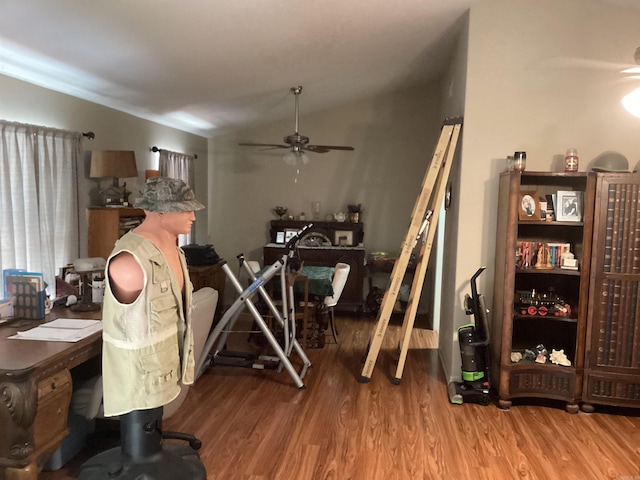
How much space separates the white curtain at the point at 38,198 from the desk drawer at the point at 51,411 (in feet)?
4.44

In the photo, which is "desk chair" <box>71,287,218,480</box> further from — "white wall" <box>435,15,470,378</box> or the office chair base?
"white wall" <box>435,15,470,378</box>

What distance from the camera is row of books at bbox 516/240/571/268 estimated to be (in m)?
3.46

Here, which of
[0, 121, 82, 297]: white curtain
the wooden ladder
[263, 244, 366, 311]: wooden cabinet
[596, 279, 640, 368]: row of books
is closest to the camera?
[0, 121, 82, 297]: white curtain

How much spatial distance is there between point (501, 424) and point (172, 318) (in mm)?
2312

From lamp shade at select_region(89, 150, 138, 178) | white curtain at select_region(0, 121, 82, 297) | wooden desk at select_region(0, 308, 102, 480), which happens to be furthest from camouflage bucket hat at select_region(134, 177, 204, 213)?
lamp shade at select_region(89, 150, 138, 178)

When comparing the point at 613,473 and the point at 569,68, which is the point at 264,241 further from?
the point at 613,473

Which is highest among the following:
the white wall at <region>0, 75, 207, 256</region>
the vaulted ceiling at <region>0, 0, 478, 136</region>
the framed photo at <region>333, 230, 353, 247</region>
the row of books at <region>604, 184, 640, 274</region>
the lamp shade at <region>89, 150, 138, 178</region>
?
the vaulted ceiling at <region>0, 0, 478, 136</region>

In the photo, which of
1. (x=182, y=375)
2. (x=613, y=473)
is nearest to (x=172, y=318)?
(x=182, y=375)

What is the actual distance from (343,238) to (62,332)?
412 centimetres

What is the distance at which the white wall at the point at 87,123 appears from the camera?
3.20 meters

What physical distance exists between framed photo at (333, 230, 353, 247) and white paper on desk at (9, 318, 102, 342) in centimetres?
387

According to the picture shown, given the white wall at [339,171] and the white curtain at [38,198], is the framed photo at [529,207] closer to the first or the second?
the white wall at [339,171]

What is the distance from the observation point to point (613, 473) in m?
2.64

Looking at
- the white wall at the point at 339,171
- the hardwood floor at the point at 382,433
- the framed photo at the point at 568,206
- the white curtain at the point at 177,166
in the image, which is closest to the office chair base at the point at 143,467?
the hardwood floor at the point at 382,433
